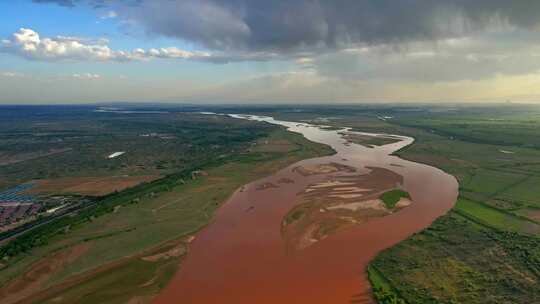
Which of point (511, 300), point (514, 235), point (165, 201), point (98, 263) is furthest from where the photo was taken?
point (165, 201)

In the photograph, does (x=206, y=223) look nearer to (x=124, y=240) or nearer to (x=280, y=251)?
(x=124, y=240)

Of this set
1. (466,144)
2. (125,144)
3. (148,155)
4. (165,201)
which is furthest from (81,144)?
(466,144)

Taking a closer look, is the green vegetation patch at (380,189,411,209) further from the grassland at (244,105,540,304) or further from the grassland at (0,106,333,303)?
the grassland at (0,106,333,303)

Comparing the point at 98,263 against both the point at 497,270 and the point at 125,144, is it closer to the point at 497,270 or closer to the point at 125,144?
the point at 497,270

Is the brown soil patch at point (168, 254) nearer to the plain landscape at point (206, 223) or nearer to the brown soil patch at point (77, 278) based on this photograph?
the brown soil patch at point (77, 278)

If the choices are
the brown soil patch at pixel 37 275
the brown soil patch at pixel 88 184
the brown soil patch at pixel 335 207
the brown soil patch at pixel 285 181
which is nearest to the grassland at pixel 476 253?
the brown soil patch at pixel 335 207

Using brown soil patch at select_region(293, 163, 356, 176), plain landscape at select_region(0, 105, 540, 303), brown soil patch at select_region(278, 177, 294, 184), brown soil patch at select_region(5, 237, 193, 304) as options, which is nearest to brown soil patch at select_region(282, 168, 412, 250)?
plain landscape at select_region(0, 105, 540, 303)

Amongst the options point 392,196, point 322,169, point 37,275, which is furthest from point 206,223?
point 322,169
